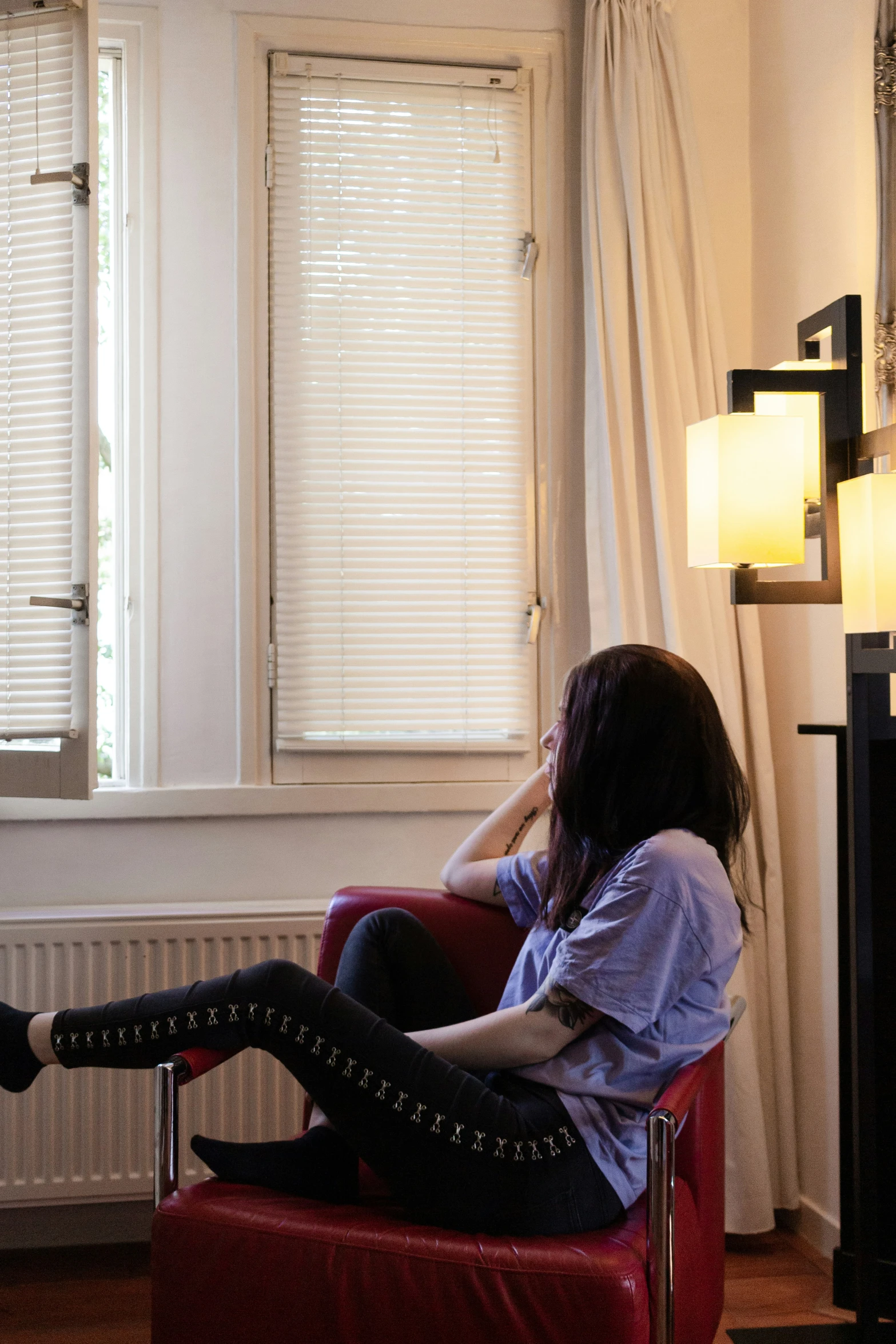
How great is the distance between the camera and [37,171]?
2.12m

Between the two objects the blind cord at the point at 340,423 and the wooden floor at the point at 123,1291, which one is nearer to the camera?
the wooden floor at the point at 123,1291

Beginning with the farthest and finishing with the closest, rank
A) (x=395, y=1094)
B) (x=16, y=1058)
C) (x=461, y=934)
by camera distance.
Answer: (x=461, y=934) → (x=16, y=1058) → (x=395, y=1094)

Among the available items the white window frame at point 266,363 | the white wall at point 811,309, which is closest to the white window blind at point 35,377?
the white window frame at point 266,363

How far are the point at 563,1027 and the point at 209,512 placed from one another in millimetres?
1493

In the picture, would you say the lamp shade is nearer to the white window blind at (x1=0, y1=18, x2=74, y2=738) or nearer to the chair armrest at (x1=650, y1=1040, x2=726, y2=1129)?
the chair armrest at (x1=650, y1=1040, x2=726, y2=1129)

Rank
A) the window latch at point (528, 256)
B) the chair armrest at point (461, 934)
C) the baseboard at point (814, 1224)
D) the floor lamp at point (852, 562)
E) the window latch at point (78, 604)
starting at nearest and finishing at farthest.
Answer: the floor lamp at point (852, 562)
the chair armrest at point (461, 934)
the window latch at point (78, 604)
the baseboard at point (814, 1224)
the window latch at point (528, 256)

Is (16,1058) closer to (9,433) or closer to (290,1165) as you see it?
(290,1165)

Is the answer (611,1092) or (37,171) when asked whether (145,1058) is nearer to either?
(611,1092)

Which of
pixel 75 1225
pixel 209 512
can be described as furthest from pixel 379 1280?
pixel 209 512

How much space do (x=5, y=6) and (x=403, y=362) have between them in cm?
104

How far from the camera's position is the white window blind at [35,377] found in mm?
2123

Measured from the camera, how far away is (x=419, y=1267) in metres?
1.29

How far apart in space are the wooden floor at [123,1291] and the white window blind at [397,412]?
1133 mm

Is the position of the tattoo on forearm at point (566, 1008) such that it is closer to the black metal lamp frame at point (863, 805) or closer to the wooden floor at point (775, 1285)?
the black metal lamp frame at point (863, 805)
